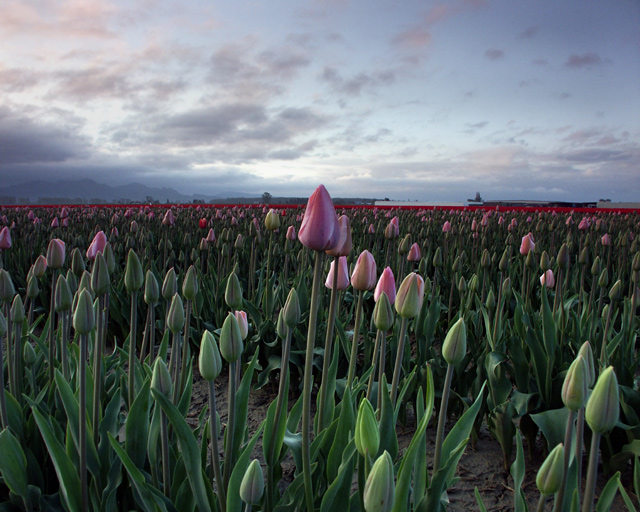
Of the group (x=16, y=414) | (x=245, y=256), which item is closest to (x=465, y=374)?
(x=16, y=414)

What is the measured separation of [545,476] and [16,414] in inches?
60.9

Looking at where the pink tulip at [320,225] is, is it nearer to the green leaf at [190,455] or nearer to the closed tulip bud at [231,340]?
the closed tulip bud at [231,340]

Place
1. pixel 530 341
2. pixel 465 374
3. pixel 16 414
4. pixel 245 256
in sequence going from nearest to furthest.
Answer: pixel 16 414 < pixel 530 341 < pixel 465 374 < pixel 245 256

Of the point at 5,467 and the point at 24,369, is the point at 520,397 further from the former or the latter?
the point at 24,369

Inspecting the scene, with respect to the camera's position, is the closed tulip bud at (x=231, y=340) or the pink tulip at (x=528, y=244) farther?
the pink tulip at (x=528, y=244)

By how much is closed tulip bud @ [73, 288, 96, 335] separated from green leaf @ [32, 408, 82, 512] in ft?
0.86

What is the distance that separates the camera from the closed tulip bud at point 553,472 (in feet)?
2.71

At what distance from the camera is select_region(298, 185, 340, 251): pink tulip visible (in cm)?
105

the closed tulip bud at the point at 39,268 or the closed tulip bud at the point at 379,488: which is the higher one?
the closed tulip bud at the point at 39,268

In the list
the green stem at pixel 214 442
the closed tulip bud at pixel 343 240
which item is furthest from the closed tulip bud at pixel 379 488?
the closed tulip bud at pixel 343 240

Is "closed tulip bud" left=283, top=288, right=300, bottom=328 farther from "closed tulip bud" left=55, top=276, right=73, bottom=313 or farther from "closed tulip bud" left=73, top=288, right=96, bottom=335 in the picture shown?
"closed tulip bud" left=55, top=276, right=73, bottom=313

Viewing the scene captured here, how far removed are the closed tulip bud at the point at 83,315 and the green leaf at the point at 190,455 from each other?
0.97 feet

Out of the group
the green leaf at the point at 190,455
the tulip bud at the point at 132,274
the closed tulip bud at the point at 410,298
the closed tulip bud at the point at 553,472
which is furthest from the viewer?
the tulip bud at the point at 132,274

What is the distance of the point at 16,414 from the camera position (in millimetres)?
1415
